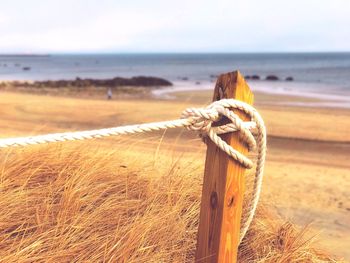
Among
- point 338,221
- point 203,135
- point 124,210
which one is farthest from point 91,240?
point 338,221

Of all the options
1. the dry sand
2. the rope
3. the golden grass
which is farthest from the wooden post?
the dry sand

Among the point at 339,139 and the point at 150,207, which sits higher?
the point at 150,207

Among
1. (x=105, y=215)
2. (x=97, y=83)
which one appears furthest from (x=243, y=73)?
(x=105, y=215)

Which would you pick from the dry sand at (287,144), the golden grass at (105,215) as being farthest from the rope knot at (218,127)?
the dry sand at (287,144)

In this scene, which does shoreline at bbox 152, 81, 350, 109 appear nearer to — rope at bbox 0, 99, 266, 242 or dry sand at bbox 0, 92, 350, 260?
dry sand at bbox 0, 92, 350, 260

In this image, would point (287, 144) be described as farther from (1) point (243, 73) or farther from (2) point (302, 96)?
(1) point (243, 73)

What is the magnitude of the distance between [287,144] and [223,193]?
8732mm

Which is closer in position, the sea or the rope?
the rope

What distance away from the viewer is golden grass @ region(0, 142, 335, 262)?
2.43m

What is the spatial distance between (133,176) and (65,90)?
2416 centimetres

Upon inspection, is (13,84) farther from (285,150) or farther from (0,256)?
(0,256)

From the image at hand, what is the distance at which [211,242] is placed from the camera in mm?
2170

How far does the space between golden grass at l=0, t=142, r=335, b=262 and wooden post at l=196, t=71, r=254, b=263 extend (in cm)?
42

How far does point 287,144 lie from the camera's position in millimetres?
10547
